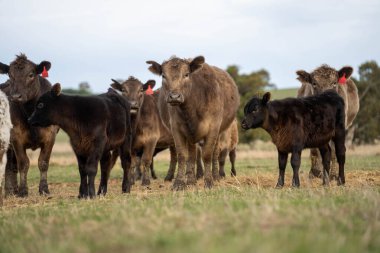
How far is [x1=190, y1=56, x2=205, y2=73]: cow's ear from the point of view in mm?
10945

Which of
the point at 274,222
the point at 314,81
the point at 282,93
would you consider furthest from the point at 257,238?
the point at 282,93

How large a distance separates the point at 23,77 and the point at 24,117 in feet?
3.04

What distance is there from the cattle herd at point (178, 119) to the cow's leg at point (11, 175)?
0.02 metres

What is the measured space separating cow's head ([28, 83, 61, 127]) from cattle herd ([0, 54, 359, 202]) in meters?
0.02

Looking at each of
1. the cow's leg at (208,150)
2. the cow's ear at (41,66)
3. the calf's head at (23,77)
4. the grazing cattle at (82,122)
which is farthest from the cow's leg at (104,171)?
the cow's ear at (41,66)

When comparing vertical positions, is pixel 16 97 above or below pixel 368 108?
above

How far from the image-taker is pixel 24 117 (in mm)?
12117

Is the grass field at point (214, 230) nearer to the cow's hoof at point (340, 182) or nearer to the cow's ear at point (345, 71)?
the cow's hoof at point (340, 182)

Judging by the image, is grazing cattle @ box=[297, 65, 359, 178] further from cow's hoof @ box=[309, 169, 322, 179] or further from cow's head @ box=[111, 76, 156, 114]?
cow's head @ box=[111, 76, 156, 114]

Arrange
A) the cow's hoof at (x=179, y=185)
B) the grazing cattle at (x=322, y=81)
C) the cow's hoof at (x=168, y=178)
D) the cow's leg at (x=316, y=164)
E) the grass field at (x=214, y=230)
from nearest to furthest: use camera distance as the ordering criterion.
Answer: the grass field at (x=214, y=230) < the cow's hoof at (x=179, y=185) < the grazing cattle at (x=322, y=81) < the cow's leg at (x=316, y=164) < the cow's hoof at (x=168, y=178)

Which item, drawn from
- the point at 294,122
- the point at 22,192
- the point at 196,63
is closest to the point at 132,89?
the point at 196,63

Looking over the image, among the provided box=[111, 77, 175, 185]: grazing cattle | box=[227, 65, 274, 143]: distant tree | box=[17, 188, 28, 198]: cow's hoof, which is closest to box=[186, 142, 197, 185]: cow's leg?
box=[111, 77, 175, 185]: grazing cattle

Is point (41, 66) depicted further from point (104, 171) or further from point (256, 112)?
point (256, 112)

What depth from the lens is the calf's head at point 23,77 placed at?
11.8m
